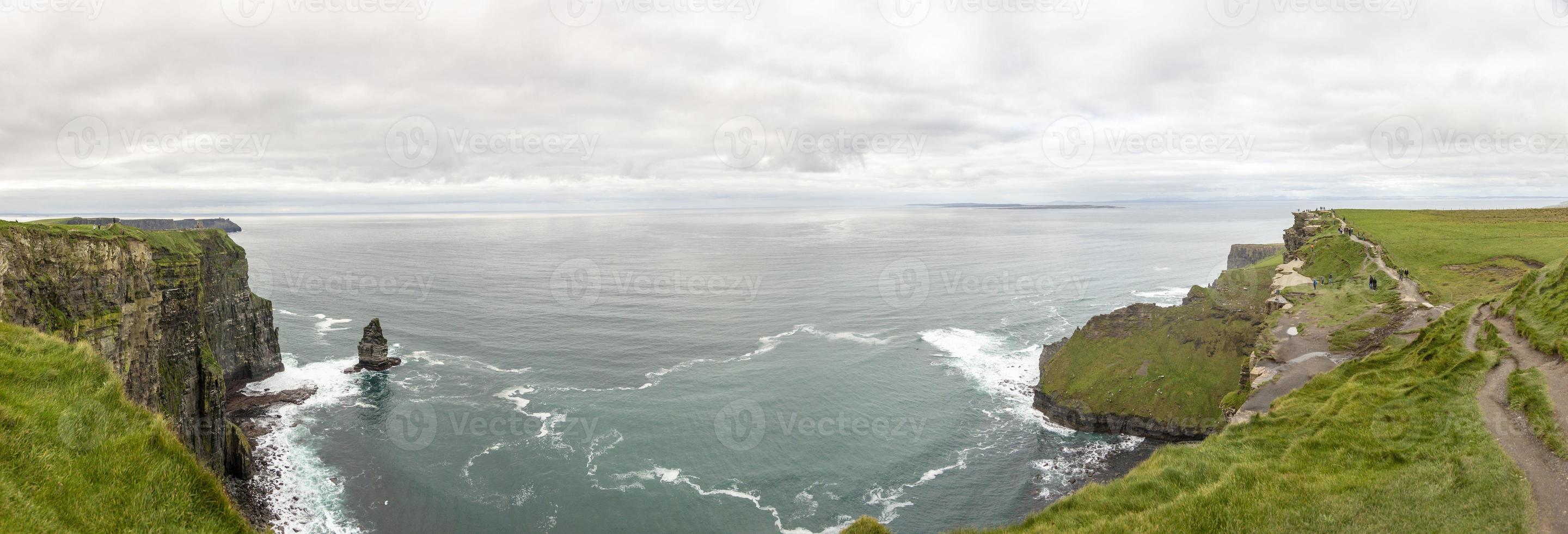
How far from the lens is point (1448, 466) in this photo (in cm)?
1886

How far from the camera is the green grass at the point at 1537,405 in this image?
18969mm

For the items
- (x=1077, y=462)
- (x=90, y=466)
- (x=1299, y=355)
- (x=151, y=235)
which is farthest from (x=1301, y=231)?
(x=151, y=235)

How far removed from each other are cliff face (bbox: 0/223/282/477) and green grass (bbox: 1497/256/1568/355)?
62181mm

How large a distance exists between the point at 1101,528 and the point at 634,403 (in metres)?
56.6

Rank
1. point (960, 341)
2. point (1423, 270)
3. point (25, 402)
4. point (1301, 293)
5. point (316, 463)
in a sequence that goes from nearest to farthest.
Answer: point (25, 402) → point (316, 463) → point (1301, 293) → point (1423, 270) → point (960, 341)

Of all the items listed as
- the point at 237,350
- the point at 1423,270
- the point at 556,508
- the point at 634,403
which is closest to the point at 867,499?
the point at 556,508

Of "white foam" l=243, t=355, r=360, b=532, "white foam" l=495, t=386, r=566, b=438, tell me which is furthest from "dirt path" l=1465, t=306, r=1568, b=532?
"white foam" l=495, t=386, r=566, b=438

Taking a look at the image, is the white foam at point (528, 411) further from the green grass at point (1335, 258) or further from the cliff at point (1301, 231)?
the cliff at point (1301, 231)

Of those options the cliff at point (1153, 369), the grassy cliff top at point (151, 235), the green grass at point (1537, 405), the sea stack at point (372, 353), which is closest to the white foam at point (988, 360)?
the cliff at point (1153, 369)

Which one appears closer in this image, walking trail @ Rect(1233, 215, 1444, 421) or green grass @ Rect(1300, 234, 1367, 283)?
walking trail @ Rect(1233, 215, 1444, 421)

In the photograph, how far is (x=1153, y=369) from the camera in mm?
66062

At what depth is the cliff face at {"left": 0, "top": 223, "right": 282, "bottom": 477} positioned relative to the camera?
3588 cm

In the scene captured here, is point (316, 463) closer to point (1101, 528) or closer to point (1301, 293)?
point (1101, 528)

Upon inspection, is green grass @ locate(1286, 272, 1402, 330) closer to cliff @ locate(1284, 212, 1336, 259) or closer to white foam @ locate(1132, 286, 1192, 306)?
cliff @ locate(1284, 212, 1336, 259)
